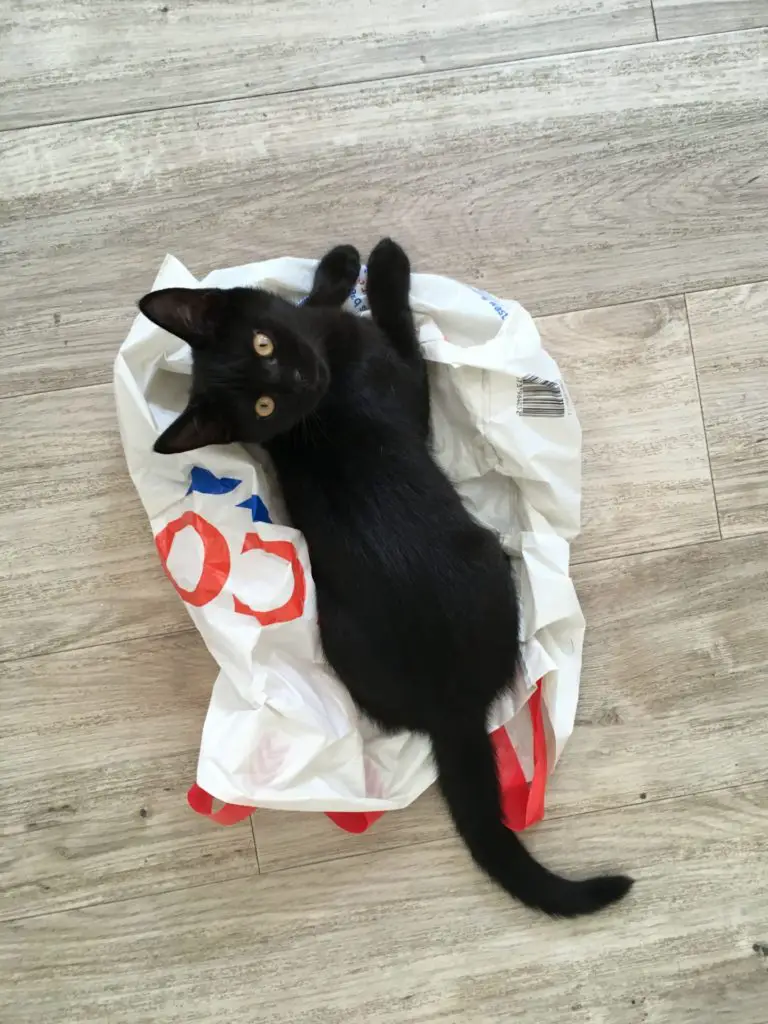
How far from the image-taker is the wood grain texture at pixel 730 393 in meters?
1.25

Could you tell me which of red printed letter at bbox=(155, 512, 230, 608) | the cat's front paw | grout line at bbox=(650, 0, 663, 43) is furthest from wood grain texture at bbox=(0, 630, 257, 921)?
grout line at bbox=(650, 0, 663, 43)

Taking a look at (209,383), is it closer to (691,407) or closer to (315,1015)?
(691,407)

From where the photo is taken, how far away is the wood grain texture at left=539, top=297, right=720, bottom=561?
1.24 meters

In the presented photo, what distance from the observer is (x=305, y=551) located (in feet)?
3.64

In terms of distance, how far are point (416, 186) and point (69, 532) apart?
2.47 feet

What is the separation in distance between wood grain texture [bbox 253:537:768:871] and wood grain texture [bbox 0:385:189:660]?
1.76 ft

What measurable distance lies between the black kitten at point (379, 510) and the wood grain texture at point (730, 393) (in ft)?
1.32

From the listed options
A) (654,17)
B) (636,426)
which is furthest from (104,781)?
(654,17)

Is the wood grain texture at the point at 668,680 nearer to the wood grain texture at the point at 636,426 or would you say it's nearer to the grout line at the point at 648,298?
the wood grain texture at the point at 636,426

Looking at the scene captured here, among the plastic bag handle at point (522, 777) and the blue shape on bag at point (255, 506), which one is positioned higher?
the blue shape on bag at point (255, 506)

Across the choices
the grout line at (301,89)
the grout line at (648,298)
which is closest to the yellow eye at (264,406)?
the grout line at (648,298)

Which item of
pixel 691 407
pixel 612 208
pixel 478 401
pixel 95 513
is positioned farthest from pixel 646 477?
pixel 95 513

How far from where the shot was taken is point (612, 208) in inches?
48.6

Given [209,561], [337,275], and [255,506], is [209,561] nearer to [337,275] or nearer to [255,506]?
[255,506]
